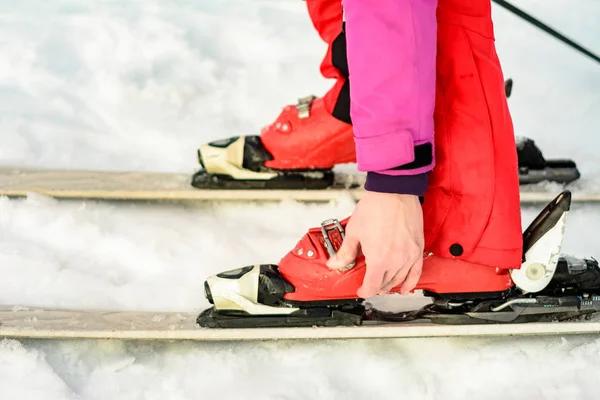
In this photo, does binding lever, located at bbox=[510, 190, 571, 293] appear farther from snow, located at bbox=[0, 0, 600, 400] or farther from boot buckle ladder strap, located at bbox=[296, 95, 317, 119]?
boot buckle ladder strap, located at bbox=[296, 95, 317, 119]

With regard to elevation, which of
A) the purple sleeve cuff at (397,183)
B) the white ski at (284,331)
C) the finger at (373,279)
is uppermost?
the purple sleeve cuff at (397,183)

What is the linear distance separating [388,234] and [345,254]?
0.16 m

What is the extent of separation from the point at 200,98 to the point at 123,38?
2.47ft

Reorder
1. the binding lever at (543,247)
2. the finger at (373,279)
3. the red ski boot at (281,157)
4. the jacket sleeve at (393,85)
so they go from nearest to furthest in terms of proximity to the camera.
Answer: the jacket sleeve at (393,85), the finger at (373,279), the binding lever at (543,247), the red ski boot at (281,157)

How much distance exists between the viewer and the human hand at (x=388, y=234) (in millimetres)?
1090

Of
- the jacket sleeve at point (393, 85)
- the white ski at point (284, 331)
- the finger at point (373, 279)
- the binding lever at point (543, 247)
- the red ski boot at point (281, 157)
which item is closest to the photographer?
the jacket sleeve at point (393, 85)

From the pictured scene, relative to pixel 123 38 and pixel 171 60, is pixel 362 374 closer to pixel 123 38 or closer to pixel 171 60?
pixel 171 60

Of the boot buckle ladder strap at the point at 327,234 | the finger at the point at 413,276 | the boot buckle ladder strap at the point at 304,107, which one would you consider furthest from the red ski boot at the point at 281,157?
the finger at the point at 413,276

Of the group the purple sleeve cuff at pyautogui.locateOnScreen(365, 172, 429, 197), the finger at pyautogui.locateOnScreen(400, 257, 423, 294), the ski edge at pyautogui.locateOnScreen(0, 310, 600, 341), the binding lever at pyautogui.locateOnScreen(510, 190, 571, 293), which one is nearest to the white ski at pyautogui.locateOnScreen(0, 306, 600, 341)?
the ski edge at pyautogui.locateOnScreen(0, 310, 600, 341)

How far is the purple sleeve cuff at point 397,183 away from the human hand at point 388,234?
2cm

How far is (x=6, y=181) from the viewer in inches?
82.5

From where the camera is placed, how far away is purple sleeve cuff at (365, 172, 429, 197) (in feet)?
3.50

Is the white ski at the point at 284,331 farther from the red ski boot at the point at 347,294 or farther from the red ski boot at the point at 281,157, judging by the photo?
the red ski boot at the point at 281,157

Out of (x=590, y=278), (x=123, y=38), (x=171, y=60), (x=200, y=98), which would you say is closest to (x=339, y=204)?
(x=590, y=278)
